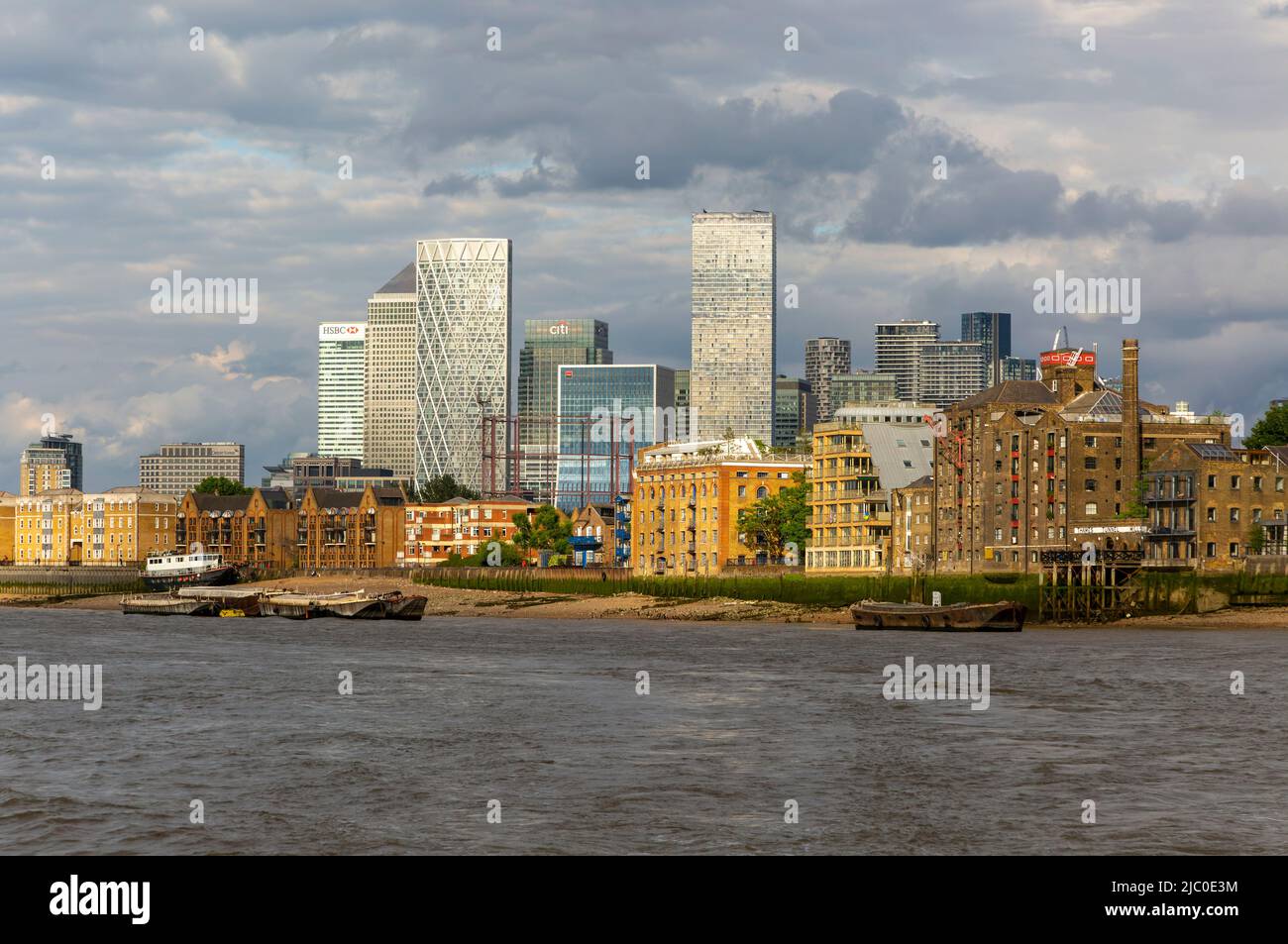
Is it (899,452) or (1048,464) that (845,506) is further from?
(1048,464)

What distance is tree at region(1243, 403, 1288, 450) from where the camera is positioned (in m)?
189

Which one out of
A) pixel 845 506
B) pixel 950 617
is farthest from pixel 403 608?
pixel 950 617

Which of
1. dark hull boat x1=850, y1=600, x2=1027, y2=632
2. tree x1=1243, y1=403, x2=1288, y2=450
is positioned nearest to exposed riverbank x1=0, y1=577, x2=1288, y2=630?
dark hull boat x1=850, y1=600, x2=1027, y2=632

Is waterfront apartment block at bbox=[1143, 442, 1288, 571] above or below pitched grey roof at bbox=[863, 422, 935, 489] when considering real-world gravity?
below

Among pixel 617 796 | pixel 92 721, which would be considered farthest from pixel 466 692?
pixel 617 796

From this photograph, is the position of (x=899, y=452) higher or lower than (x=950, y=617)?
higher

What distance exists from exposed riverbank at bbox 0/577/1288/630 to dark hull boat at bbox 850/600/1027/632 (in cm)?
623

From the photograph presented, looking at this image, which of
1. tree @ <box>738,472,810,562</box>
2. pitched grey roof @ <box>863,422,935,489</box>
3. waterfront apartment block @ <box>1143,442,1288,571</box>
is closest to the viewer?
waterfront apartment block @ <box>1143,442,1288,571</box>

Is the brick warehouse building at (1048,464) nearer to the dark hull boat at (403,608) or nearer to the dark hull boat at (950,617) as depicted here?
the dark hull boat at (950,617)

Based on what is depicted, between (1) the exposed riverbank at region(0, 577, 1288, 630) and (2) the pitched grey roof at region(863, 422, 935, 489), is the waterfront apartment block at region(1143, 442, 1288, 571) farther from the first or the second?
(2) the pitched grey roof at region(863, 422, 935, 489)

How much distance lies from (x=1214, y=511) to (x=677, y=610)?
4967 cm

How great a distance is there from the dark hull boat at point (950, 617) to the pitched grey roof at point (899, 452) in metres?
43.2

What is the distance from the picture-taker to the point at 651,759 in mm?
47406

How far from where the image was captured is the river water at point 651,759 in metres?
35.7
